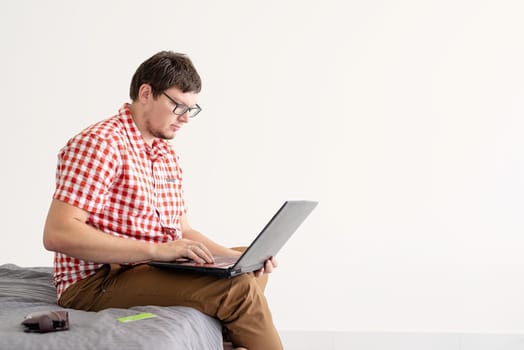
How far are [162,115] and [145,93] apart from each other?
0.30ft

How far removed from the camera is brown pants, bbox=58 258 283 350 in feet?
6.06

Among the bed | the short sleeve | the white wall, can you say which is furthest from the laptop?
the white wall

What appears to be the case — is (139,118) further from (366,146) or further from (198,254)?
(366,146)

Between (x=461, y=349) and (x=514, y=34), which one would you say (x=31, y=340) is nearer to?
(x=461, y=349)

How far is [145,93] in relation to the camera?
2.14 m

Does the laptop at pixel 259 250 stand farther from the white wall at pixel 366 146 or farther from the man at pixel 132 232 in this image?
the white wall at pixel 366 146

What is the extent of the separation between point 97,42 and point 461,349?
2443 mm

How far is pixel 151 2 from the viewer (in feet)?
12.0

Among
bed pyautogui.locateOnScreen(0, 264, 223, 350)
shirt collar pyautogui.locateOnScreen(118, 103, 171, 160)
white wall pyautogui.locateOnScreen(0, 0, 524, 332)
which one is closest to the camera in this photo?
bed pyautogui.locateOnScreen(0, 264, 223, 350)

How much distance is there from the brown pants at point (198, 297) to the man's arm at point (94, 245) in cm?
6

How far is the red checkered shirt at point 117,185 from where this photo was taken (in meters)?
1.87

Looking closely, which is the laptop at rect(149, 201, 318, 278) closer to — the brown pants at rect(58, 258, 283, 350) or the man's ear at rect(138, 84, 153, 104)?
the brown pants at rect(58, 258, 283, 350)

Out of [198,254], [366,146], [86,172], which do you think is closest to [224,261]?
[198,254]

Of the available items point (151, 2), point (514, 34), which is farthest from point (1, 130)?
point (514, 34)
